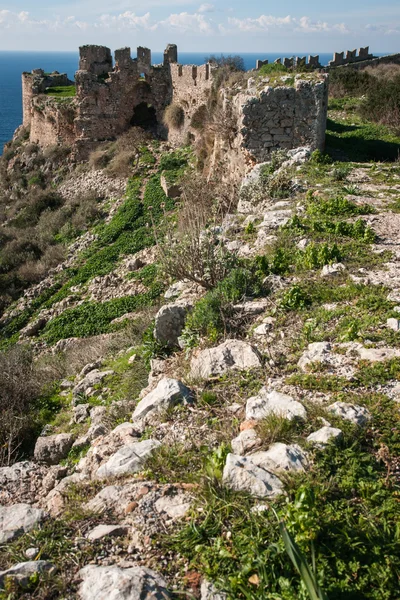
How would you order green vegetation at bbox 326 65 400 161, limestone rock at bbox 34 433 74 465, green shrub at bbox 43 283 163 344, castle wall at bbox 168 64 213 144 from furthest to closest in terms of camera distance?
1. castle wall at bbox 168 64 213 144
2. green vegetation at bbox 326 65 400 161
3. green shrub at bbox 43 283 163 344
4. limestone rock at bbox 34 433 74 465

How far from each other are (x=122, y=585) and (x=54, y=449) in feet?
9.91

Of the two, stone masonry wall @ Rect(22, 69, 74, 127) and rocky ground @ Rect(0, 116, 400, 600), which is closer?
rocky ground @ Rect(0, 116, 400, 600)

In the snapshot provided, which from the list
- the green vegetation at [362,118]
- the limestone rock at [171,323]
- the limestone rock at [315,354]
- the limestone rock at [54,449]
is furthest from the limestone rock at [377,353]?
the green vegetation at [362,118]

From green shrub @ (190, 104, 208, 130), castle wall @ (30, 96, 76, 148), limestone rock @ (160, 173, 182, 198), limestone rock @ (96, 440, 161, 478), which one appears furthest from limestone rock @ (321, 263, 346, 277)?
castle wall @ (30, 96, 76, 148)

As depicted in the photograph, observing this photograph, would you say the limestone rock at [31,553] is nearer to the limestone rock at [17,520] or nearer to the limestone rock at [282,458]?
the limestone rock at [17,520]

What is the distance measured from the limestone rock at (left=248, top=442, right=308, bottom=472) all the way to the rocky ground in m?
0.01

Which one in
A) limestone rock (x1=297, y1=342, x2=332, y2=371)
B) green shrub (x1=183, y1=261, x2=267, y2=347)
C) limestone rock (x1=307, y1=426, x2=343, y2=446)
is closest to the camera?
limestone rock (x1=307, y1=426, x2=343, y2=446)

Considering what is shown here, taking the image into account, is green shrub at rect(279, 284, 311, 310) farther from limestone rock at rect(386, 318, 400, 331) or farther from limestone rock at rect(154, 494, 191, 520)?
limestone rock at rect(154, 494, 191, 520)

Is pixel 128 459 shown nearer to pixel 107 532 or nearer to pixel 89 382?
pixel 107 532

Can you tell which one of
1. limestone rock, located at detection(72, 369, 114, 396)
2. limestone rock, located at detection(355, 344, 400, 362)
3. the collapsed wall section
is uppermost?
the collapsed wall section

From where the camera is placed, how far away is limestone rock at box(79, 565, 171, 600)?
2.56m

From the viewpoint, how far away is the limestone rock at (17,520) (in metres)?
3.28

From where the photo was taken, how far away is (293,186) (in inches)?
370

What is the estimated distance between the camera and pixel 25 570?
283 centimetres
